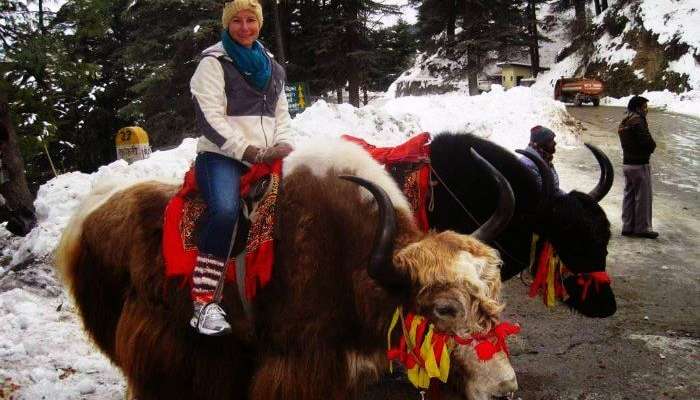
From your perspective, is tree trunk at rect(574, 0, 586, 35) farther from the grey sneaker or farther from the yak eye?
the grey sneaker

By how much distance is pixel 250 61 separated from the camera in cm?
297

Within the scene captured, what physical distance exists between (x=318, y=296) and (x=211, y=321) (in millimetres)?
576

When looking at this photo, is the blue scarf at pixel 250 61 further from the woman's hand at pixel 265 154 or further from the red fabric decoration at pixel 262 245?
the red fabric decoration at pixel 262 245

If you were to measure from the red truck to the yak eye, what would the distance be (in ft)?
89.3

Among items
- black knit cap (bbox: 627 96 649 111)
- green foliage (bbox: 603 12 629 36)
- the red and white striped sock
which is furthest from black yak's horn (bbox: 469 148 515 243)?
green foliage (bbox: 603 12 629 36)

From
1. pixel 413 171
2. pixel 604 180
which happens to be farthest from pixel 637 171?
pixel 413 171

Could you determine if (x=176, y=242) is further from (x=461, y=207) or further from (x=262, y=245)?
(x=461, y=207)

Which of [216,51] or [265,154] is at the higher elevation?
[216,51]

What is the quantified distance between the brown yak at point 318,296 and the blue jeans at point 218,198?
0.90 feet

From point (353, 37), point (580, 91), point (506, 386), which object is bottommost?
point (506, 386)

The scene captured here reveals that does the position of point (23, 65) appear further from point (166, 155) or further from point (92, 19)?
point (166, 155)

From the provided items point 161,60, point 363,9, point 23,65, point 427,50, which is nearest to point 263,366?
point 23,65

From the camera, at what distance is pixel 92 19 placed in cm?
833

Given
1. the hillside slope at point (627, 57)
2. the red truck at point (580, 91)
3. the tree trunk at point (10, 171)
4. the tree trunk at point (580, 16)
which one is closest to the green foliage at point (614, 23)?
Answer: the hillside slope at point (627, 57)
